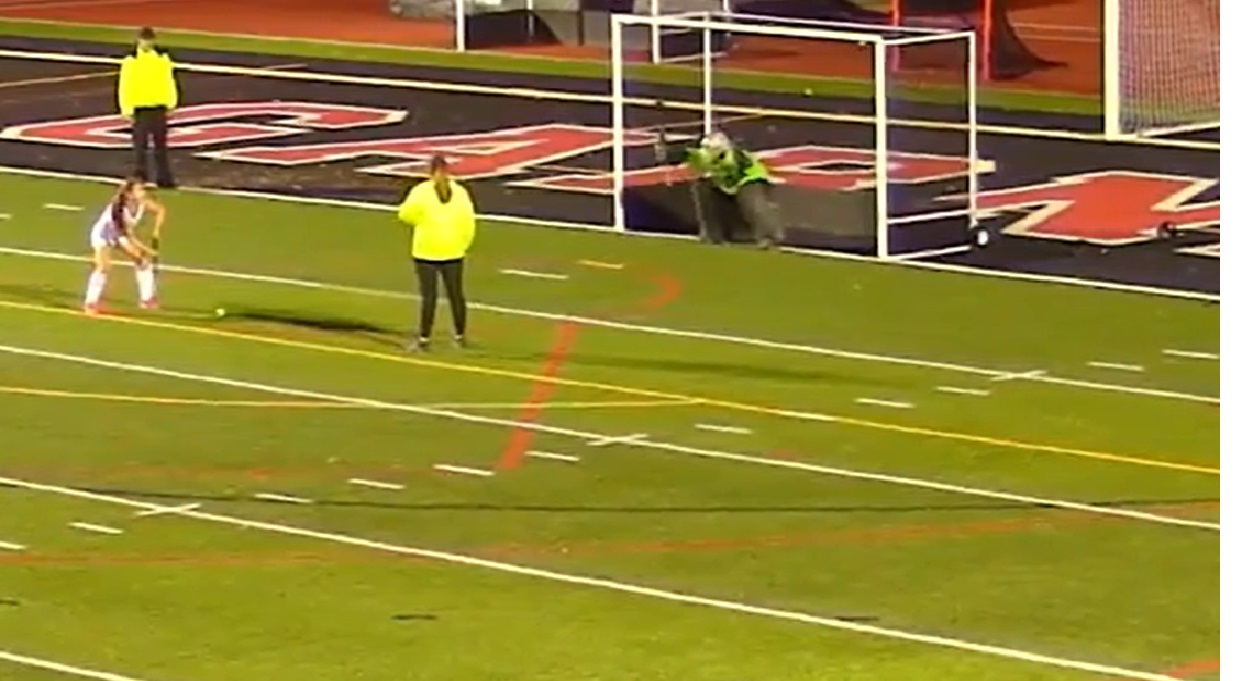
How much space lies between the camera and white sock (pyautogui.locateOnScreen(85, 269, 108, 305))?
31766 millimetres

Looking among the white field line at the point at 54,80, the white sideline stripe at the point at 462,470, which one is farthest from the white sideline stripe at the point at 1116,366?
the white field line at the point at 54,80

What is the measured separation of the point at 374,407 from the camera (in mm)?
27672

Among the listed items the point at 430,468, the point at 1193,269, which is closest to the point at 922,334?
the point at 1193,269

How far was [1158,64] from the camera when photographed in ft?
124

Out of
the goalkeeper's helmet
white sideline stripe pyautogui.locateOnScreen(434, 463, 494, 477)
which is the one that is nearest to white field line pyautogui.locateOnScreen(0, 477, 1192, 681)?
white sideline stripe pyautogui.locateOnScreen(434, 463, 494, 477)

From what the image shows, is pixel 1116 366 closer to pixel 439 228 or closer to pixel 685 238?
pixel 439 228

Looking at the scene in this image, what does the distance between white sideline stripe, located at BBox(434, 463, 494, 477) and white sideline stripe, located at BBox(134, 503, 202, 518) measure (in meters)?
1.95

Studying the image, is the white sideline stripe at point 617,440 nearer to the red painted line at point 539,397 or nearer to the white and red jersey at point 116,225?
the red painted line at point 539,397

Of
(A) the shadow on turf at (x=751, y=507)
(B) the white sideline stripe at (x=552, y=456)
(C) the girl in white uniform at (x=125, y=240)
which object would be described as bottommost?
(A) the shadow on turf at (x=751, y=507)

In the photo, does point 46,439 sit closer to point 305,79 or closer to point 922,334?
point 922,334

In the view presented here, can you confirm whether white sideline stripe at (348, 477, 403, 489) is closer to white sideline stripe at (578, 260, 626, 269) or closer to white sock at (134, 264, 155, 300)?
white sock at (134, 264, 155, 300)

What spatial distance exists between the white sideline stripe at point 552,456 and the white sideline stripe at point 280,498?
6.60ft

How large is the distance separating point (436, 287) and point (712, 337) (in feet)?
8.27

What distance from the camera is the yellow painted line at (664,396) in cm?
2545
